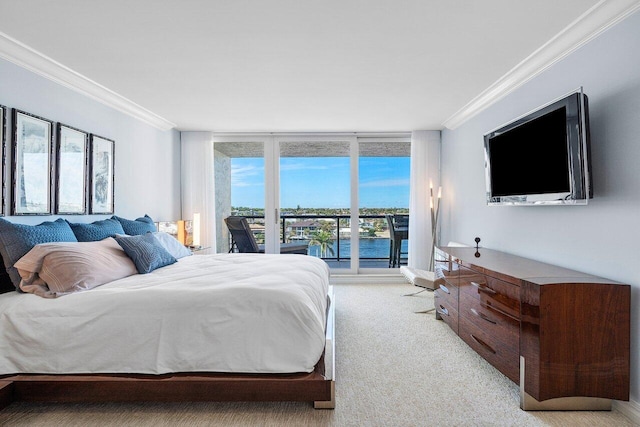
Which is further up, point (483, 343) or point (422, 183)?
point (422, 183)

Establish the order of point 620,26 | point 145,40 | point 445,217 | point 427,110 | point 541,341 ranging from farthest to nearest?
1. point 445,217
2. point 427,110
3. point 145,40
4. point 620,26
5. point 541,341

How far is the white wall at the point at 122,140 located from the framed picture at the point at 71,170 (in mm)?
90

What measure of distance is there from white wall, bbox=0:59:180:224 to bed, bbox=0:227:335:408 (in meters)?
1.18

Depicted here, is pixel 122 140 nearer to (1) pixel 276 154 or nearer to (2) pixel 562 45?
(1) pixel 276 154

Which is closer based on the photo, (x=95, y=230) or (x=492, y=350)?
(x=492, y=350)

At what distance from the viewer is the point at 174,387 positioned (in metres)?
2.12

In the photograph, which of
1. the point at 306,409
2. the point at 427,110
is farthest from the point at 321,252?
the point at 306,409

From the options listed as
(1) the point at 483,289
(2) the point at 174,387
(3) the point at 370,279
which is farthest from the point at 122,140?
(1) the point at 483,289

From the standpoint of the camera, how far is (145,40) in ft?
8.76

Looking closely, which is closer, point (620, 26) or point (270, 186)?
point (620, 26)

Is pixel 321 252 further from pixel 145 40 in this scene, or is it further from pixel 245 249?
pixel 145 40

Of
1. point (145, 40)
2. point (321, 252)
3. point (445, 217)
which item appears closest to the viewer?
point (145, 40)

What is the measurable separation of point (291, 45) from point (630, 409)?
10.2ft

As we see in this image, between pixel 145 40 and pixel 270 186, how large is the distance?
10.8 ft
